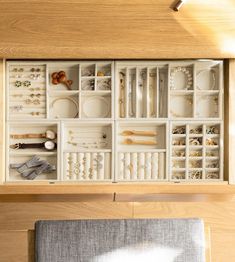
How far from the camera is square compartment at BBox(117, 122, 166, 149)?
1.89 metres

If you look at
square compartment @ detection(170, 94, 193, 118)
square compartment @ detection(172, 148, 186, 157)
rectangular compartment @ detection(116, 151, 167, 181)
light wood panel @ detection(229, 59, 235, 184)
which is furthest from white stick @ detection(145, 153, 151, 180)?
light wood panel @ detection(229, 59, 235, 184)

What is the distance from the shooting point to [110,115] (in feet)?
6.12

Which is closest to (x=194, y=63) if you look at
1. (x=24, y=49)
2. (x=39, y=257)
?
(x=24, y=49)

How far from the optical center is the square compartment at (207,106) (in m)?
1.89

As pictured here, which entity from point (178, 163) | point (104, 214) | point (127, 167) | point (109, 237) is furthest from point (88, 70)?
point (109, 237)

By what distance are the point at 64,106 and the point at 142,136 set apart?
33 cm

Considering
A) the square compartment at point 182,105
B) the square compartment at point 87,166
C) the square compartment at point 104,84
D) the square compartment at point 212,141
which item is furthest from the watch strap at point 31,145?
the square compartment at point 212,141

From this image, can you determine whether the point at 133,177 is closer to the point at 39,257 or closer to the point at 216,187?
the point at 216,187

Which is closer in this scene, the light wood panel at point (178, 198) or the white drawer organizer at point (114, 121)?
the white drawer organizer at point (114, 121)

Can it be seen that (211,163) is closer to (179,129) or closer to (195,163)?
(195,163)

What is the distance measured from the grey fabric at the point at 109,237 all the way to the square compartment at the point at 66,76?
2.40 ft

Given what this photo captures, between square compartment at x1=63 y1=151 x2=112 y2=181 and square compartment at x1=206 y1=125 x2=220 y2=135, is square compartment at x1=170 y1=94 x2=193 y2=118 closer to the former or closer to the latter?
square compartment at x1=206 y1=125 x2=220 y2=135

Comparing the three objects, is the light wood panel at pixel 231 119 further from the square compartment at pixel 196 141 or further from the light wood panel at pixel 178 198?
the light wood panel at pixel 178 198

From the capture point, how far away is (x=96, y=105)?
1893 mm
